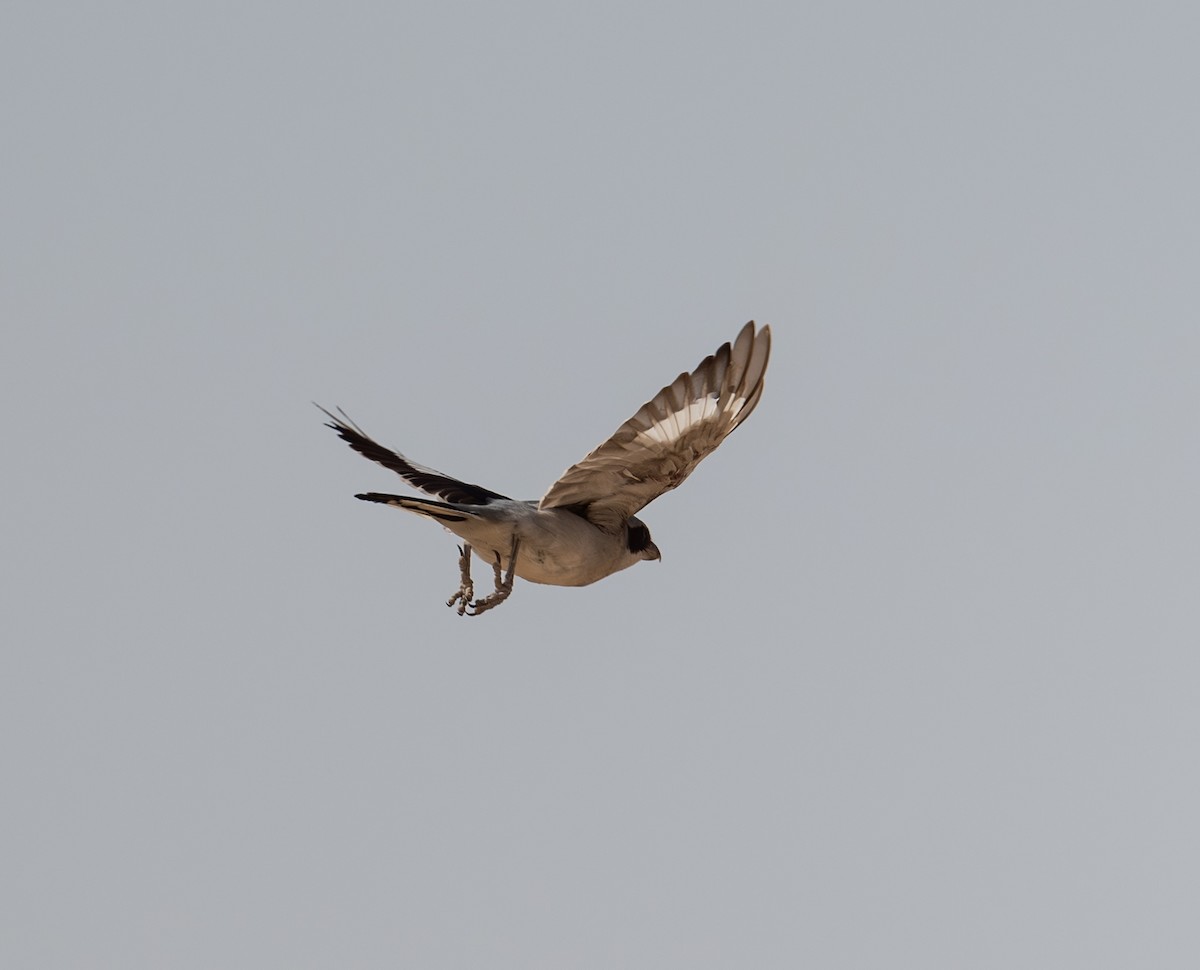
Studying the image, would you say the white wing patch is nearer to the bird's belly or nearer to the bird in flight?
the bird in flight

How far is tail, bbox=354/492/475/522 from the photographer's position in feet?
51.3

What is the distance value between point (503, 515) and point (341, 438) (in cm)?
235

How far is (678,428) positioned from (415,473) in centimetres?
249

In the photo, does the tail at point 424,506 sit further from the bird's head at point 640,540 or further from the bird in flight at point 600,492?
the bird's head at point 640,540

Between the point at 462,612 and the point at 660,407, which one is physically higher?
the point at 660,407

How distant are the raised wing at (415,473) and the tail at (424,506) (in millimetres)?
220

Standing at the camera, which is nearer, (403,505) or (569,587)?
(403,505)

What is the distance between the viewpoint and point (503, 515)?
16562 millimetres

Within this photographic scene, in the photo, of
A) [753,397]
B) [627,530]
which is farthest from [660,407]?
[627,530]

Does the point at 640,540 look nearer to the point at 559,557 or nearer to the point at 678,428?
the point at 559,557

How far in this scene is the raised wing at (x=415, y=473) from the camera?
16.7 m

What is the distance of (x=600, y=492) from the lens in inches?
674

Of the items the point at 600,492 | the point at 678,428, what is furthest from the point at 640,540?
the point at 678,428

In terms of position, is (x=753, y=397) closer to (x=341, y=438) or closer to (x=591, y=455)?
(x=591, y=455)
